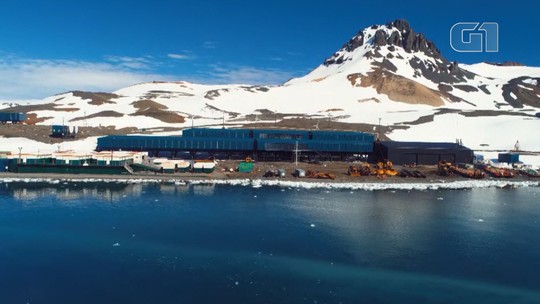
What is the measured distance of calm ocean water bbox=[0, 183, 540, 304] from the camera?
19.9 metres

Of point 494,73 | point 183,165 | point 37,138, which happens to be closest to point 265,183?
point 183,165

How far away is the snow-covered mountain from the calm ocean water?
4030cm

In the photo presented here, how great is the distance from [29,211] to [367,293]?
25238mm

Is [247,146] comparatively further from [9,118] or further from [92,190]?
[9,118]

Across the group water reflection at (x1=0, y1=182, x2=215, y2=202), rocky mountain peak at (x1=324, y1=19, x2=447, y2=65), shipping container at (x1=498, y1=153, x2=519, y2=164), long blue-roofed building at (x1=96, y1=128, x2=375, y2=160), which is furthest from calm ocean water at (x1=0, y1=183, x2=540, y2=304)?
rocky mountain peak at (x1=324, y1=19, x2=447, y2=65)

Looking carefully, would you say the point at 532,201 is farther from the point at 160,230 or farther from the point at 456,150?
the point at 160,230

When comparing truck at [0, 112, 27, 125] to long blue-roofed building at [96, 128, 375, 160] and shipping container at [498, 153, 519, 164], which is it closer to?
long blue-roofed building at [96, 128, 375, 160]

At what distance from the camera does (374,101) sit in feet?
399

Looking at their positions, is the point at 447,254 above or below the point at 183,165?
below

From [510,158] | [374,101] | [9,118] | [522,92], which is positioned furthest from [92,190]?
[522,92]

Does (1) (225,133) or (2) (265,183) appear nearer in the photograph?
(2) (265,183)

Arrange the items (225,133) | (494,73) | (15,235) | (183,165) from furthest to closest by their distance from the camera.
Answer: (494,73), (225,133), (183,165), (15,235)

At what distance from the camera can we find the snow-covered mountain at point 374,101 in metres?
77.9

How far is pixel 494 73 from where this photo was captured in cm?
19238
